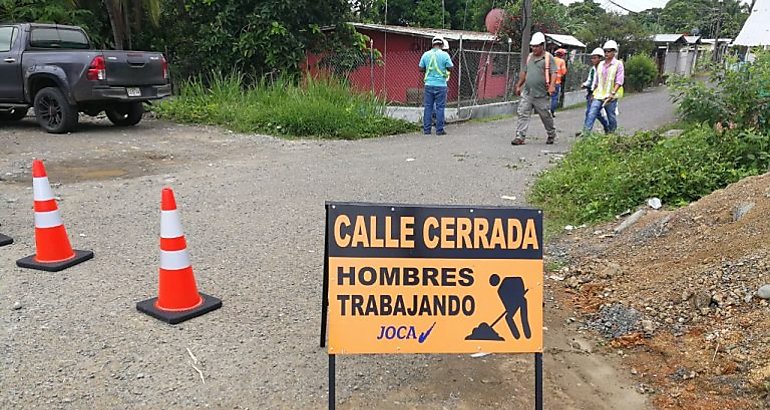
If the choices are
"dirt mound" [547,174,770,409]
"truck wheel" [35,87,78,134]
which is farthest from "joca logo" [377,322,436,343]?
"truck wheel" [35,87,78,134]

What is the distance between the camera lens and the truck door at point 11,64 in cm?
1108

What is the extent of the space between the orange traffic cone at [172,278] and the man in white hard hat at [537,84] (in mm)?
8183

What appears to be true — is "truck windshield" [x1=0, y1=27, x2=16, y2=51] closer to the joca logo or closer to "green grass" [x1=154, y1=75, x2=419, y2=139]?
"green grass" [x1=154, y1=75, x2=419, y2=139]

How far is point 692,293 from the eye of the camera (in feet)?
12.9

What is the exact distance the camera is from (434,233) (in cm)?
297

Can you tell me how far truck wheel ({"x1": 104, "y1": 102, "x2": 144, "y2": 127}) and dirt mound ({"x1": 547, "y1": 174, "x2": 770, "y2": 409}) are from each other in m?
9.51

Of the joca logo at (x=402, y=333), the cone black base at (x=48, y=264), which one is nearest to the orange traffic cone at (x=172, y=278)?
the cone black base at (x=48, y=264)

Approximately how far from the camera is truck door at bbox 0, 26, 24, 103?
1108 centimetres

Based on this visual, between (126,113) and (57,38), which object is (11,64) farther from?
(126,113)

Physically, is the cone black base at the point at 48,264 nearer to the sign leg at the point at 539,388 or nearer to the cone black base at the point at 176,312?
the cone black base at the point at 176,312

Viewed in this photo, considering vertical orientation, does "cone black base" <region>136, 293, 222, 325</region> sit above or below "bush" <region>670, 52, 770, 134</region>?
below

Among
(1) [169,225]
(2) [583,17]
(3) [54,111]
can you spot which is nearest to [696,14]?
(2) [583,17]

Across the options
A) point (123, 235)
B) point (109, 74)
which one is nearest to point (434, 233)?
point (123, 235)

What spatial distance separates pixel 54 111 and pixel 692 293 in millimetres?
10741
